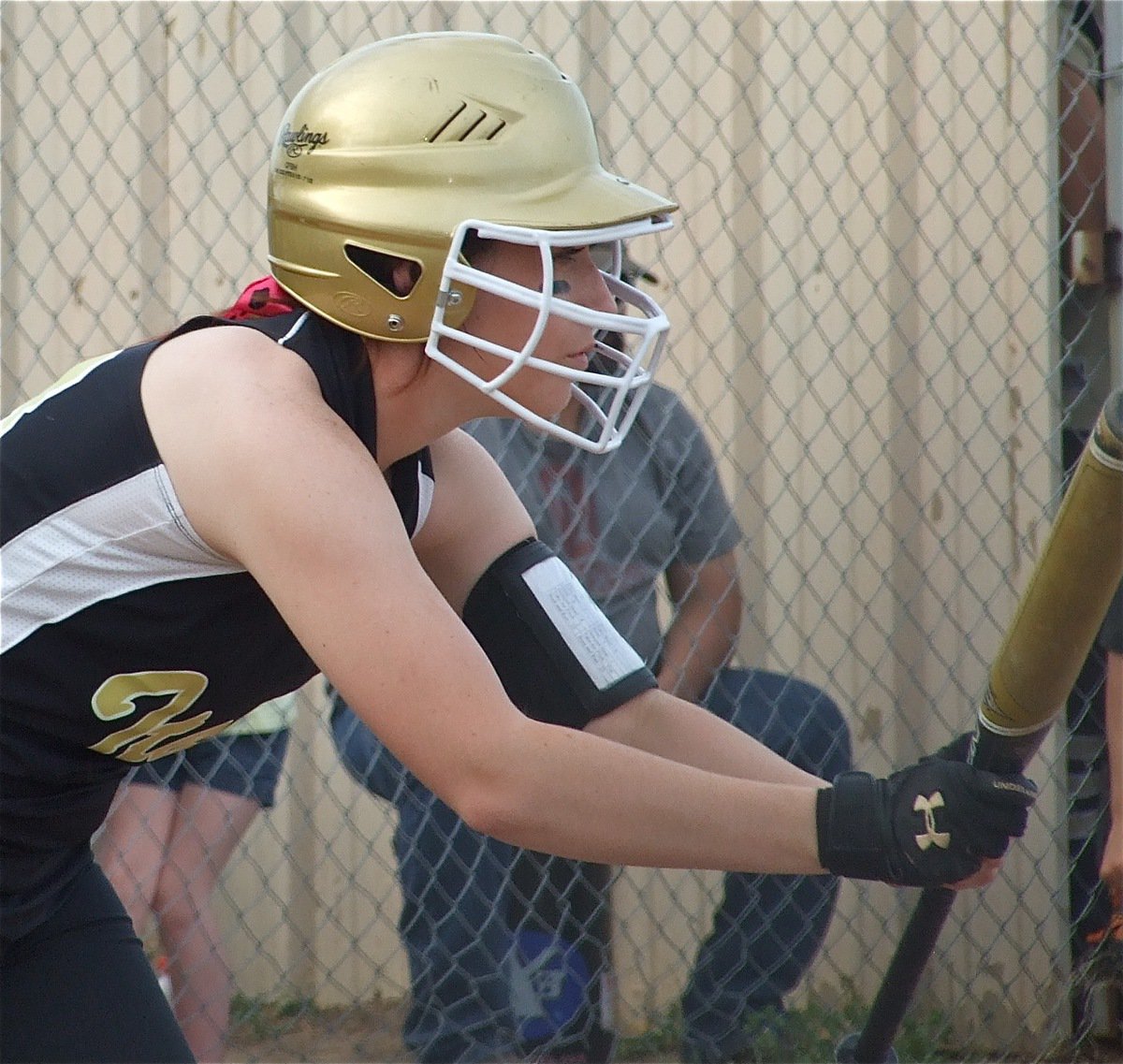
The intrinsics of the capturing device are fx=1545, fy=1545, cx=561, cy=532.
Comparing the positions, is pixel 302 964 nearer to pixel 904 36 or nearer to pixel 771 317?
pixel 771 317

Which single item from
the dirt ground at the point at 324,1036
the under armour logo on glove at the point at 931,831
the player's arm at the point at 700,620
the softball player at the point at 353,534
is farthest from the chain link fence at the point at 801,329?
the under armour logo on glove at the point at 931,831

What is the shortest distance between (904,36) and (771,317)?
76 centimetres

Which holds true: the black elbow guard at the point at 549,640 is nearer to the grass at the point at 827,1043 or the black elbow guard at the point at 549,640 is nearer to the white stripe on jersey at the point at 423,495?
the white stripe on jersey at the point at 423,495

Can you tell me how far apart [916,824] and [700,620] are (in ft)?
6.61

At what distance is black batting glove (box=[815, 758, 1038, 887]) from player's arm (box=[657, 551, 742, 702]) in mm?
1940

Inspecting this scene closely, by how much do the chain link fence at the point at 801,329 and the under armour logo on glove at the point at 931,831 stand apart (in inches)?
87.3

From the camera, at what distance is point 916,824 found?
1.54 m

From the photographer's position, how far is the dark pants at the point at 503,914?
3348 millimetres

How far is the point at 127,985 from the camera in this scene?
1799 mm

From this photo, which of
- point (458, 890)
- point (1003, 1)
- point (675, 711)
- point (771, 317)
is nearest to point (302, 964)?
point (458, 890)

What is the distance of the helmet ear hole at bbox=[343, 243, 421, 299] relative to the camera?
5.32 feet

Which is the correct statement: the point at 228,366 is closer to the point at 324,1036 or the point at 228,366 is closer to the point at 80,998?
the point at 80,998

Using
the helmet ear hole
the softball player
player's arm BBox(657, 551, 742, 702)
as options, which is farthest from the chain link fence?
the helmet ear hole

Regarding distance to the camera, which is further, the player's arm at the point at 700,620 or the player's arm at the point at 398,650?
the player's arm at the point at 700,620
